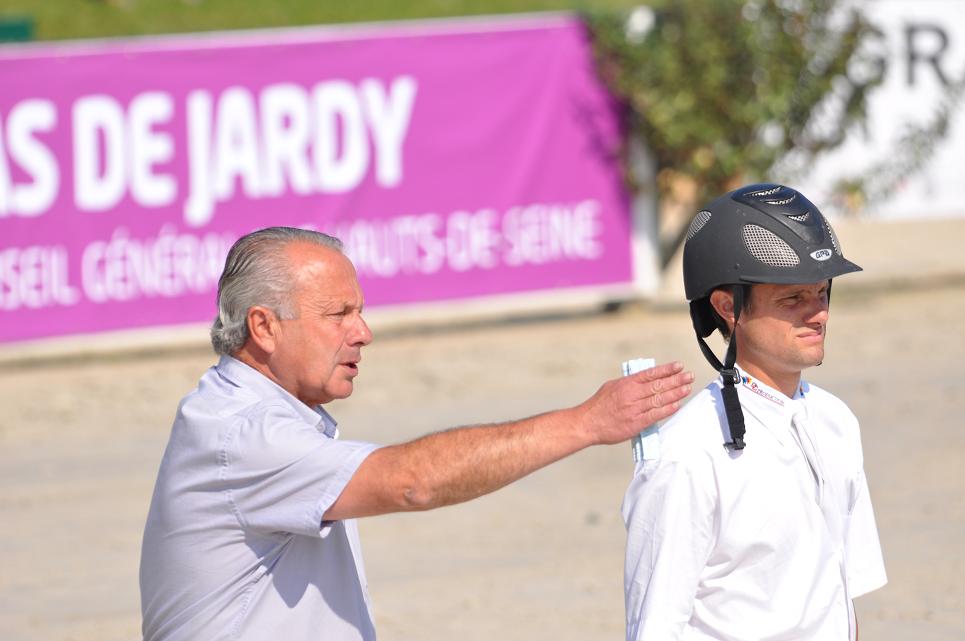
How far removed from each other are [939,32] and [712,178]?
303 cm

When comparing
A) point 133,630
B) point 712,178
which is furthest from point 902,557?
point 712,178

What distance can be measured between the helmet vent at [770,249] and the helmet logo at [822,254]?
0.11 ft

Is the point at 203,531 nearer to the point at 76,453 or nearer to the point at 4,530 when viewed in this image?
the point at 4,530

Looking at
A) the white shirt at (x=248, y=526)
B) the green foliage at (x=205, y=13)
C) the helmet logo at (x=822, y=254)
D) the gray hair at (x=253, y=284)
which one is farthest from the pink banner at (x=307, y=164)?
the green foliage at (x=205, y=13)

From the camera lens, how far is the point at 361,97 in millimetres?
12102

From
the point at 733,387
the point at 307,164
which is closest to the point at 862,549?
the point at 733,387

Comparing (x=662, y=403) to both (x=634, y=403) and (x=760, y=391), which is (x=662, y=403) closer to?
(x=634, y=403)


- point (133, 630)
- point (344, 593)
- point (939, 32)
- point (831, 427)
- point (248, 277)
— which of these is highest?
point (939, 32)

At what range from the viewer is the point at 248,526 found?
297 centimetres

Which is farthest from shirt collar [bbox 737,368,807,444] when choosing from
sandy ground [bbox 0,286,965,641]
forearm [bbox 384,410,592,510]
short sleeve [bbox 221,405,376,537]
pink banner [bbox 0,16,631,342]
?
pink banner [bbox 0,16,631,342]

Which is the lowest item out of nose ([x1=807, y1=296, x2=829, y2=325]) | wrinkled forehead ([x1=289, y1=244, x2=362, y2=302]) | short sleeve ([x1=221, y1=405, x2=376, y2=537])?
short sleeve ([x1=221, y1=405, x2=376, y2=537])

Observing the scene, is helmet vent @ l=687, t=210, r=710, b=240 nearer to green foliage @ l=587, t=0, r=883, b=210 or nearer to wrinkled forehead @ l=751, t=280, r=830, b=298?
wrinkled forehead @ l=751, t=280, r=830, b=298

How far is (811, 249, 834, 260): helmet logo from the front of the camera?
3.14 meters

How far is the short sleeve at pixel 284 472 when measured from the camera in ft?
9.44
